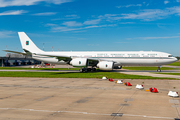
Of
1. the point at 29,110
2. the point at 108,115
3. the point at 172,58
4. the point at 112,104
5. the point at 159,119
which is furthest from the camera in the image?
the point at 172,58

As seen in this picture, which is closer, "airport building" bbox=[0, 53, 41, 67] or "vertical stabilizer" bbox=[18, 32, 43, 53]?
"vertical stabilizer" bbox=[18, 32, 43, 53]

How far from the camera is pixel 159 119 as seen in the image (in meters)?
8.48

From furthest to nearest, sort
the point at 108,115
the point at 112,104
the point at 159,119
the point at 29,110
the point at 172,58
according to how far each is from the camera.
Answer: the point at 172,58
the point at 112,104
the point at 29,110
the point at 108,115
the point at 159,119

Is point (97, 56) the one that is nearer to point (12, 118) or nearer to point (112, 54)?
point (112, 54)

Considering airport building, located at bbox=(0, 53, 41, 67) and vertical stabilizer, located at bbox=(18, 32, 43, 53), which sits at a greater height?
vertical stabilizer, located at bbox=(18, 32, 43, 53)

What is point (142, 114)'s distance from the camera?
9.37 m

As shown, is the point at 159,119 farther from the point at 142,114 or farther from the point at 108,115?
the point at 108,115

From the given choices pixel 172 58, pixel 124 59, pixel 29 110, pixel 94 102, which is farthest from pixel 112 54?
pixel 29 110

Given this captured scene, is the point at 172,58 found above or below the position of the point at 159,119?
above

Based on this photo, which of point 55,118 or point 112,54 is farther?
point 112,54

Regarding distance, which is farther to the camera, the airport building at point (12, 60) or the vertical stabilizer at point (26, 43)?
the airport building at point (12, 60)

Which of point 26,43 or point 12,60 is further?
point 12,60

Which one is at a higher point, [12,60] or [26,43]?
[26,43]

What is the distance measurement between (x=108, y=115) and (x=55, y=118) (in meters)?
2.76
